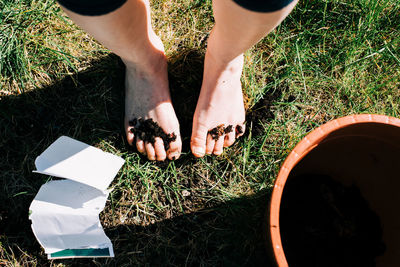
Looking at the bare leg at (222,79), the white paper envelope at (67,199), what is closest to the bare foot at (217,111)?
the bare leg at (222,79)

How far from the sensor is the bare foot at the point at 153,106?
1.55m

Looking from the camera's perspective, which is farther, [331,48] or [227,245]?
[331,48]

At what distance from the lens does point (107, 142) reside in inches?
64.7

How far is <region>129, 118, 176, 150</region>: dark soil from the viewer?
157 cm

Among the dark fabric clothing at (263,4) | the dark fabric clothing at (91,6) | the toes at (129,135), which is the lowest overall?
the toes at (129,135)

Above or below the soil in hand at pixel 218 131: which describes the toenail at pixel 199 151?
below

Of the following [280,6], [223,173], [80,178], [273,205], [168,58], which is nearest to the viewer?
[280,6]

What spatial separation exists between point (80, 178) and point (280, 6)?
3.69 ft

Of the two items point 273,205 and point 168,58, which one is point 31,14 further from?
point 273,205

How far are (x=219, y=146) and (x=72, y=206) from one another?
0.76 m

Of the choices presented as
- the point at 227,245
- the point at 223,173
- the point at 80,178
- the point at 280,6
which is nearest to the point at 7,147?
the point at 80,178

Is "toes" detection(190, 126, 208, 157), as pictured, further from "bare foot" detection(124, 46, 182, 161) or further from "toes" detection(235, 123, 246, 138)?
"toes" detection(235, 123, 246, 138)

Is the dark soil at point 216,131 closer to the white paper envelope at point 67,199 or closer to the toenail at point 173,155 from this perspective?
the toenail at point 173,155

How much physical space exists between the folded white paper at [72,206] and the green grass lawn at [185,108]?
2.9 inches
